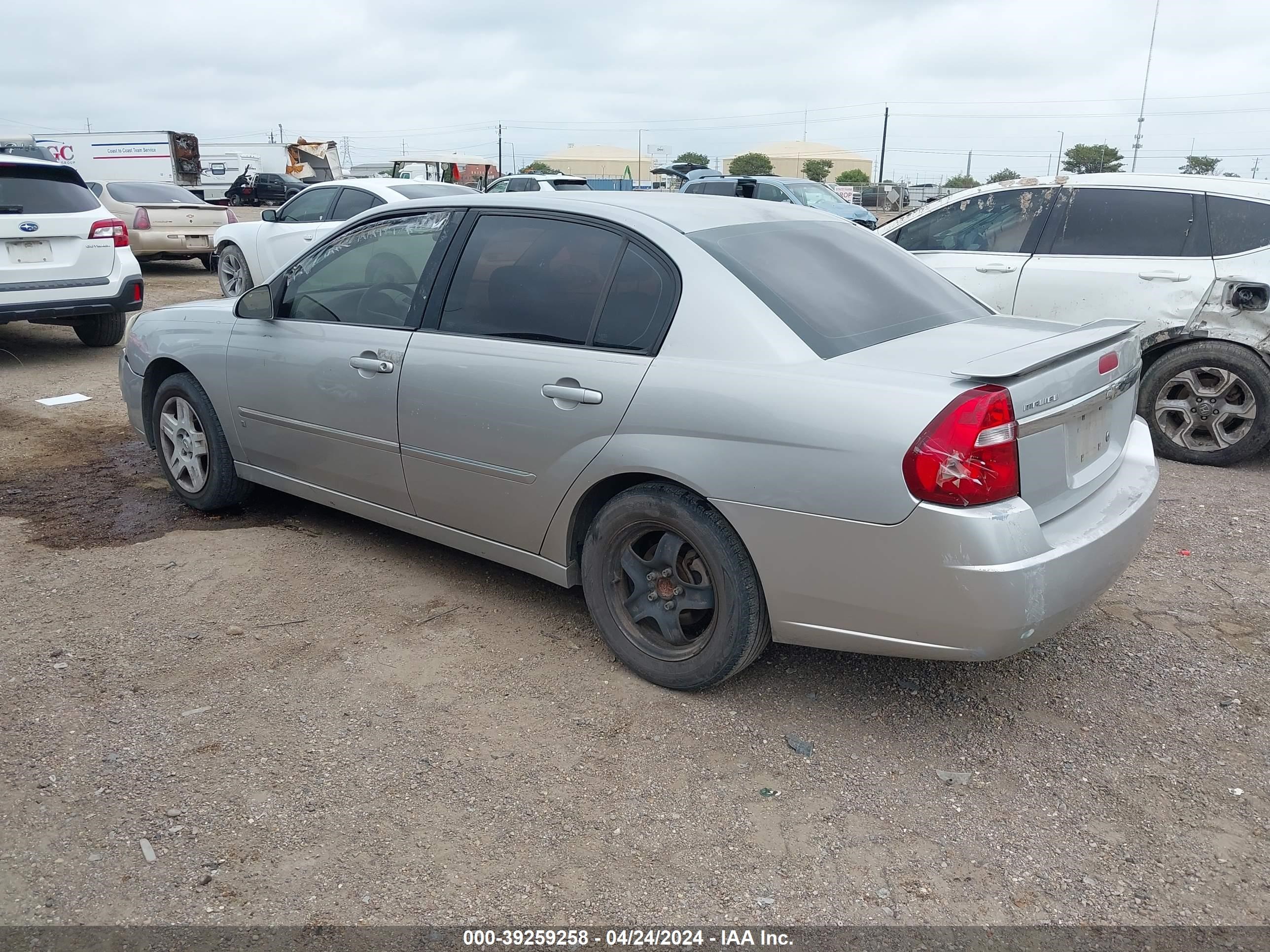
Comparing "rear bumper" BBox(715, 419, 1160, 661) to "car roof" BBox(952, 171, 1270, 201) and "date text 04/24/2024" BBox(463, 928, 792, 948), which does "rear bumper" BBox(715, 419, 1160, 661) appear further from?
"car roof" BBox(952, 171, 1270, 201)

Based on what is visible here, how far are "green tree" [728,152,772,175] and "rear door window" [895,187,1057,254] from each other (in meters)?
57.1

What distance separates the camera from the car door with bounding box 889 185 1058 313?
6.72m

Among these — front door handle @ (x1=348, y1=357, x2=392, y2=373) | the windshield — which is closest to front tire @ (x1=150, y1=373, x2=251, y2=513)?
front door handle @ (x1=348, y1=357, x2=392, y2=373)

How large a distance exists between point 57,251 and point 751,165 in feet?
214

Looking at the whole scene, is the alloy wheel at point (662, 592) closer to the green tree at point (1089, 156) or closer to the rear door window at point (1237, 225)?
the rear door window at point (1237, 225)

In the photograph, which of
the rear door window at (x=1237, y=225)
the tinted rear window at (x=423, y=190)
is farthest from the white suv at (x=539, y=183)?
the rear door window at (x=1237, y=225)

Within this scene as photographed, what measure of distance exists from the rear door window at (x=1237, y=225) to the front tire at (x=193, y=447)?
5.81 meters

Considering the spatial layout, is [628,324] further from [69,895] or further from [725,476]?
[69,895]

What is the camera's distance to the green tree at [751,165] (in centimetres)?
6456

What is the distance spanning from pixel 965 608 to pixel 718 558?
76 cm

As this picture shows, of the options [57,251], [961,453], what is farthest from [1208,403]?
[57,251]

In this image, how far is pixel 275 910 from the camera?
2436mm

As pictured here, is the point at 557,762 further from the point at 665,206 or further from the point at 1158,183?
the point at 1158,183

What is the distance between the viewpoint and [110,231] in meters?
8.74
